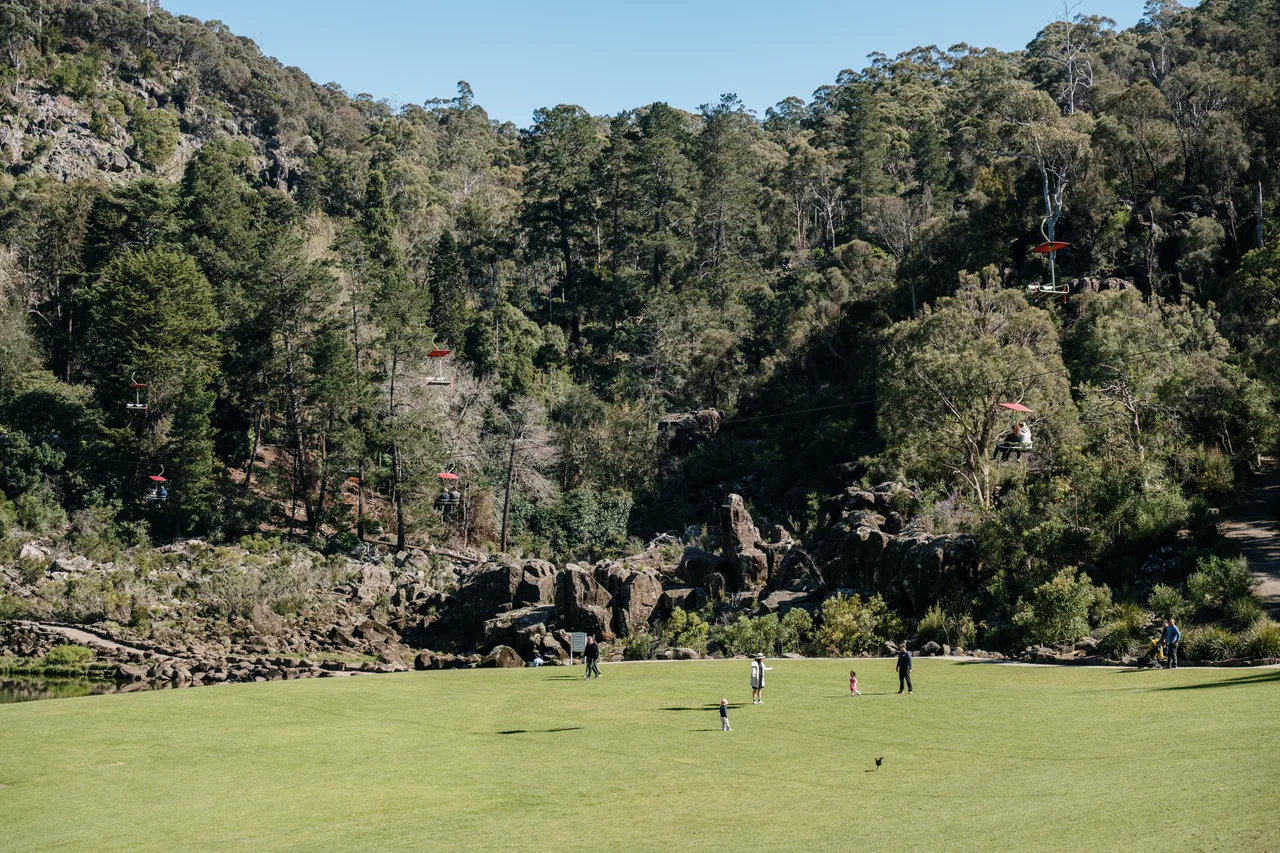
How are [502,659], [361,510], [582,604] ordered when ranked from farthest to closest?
[361,510] → [582,604] → [502,659]

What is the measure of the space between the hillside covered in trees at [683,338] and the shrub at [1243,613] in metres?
4.19

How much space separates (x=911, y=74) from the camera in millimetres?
133500

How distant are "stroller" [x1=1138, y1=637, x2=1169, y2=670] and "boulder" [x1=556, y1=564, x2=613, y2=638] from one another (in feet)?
67.0

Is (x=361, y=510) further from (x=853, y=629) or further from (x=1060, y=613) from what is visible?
(x=1060, y=613)

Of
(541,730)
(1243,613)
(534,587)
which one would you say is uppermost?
(1243,613)

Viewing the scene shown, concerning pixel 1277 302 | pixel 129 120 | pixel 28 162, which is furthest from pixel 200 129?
pixel 1277 302

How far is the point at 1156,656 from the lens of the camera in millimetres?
24703

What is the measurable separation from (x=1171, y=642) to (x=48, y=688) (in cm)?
3284

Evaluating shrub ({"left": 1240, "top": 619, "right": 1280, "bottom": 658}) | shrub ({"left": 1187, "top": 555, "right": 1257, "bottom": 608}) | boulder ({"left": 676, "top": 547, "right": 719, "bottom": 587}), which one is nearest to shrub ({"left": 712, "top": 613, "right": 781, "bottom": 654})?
→ boulder ({"left": 676, "top": 547, "right": 719, "bottom": 587})

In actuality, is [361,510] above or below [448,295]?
below

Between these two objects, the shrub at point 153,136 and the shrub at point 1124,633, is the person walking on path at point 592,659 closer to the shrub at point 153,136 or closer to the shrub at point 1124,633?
the shrub at point 1124,633

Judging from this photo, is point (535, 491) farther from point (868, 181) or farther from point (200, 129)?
point (200, 129)

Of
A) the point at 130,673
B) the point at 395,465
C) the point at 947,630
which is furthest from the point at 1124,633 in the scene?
the point at 395,465

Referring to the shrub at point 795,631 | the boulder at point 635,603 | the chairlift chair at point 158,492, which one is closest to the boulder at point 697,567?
the boulder at point 635,603
